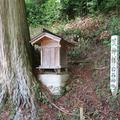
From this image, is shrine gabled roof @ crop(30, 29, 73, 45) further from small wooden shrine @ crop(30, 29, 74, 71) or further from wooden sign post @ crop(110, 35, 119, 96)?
wooden sign post @ crop(110, 35, 119, 96)

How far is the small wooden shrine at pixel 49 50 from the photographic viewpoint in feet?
23.6

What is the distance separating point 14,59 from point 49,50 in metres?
0.83

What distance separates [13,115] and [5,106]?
345 mm

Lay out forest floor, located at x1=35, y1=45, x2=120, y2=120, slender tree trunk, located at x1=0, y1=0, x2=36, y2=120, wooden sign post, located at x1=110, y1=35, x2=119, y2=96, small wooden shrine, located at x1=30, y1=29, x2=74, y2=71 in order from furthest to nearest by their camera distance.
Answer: small wooden shrine, located at x1=30, y1=29, x2=74, y2=71 < slender tree trunk, located at x1=0, y1=0, x2=36, y2=120 < wooden sign post, located at x1=110, y1=35, x2=119, y2=96 < forest floor, located at x1=35, y1=45, x2=120, y2=120

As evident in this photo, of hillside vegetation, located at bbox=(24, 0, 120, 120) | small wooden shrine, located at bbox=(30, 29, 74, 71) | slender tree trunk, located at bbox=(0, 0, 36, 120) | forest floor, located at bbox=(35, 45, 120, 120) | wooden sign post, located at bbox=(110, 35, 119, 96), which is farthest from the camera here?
small wooden shrine, located at bbox=(30, 29, 74, 71)

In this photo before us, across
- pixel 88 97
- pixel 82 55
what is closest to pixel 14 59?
pixel 88 97

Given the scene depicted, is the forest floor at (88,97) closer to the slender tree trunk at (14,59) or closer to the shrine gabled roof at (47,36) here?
the slender tree trunk at (14,59)

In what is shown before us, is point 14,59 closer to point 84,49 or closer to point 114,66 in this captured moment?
point 114,66

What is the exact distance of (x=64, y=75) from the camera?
739 centimetres

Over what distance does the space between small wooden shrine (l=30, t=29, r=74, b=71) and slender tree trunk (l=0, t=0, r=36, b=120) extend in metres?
0.34

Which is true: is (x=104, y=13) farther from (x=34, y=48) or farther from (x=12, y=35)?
(x=12, y=35)

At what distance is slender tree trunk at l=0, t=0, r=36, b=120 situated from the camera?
703 cm

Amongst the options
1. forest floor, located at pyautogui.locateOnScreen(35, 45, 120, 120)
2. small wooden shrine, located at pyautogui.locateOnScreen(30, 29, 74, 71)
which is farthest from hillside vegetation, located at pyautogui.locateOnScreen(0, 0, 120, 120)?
small wooden shrine, located at pyautogui.locateOnScreen(30, 29, 74, 71)

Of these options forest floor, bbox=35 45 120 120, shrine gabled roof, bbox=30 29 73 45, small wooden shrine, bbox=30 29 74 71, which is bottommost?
forest floor, bbox=35 45 120 120
